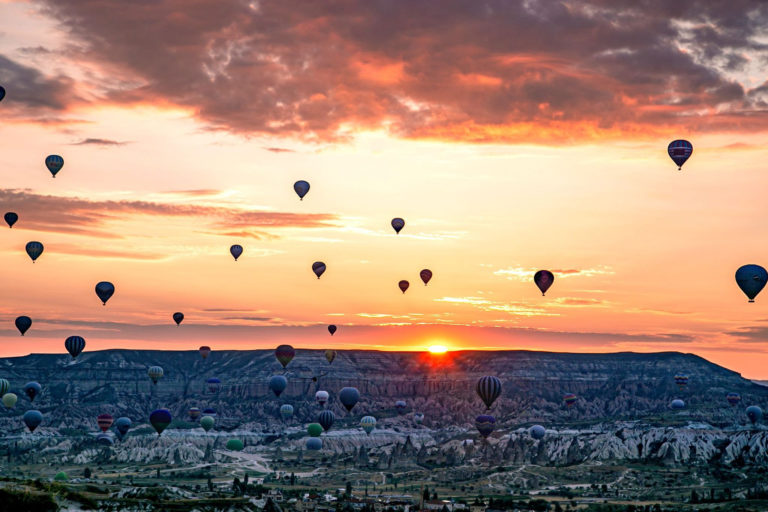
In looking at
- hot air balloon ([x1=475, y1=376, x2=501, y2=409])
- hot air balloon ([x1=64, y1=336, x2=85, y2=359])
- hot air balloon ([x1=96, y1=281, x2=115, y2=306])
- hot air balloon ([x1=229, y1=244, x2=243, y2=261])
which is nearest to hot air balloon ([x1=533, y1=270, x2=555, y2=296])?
hot air balloon ([x1=475, y1=376, x2=501, y2=409])

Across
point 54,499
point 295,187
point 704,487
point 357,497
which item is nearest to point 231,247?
point 295,187

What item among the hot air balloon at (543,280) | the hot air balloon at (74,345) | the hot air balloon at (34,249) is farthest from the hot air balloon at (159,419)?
the hot air balloon at (543,280)

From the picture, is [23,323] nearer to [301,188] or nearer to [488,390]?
[301,188]

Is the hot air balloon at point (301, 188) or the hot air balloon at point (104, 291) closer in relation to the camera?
the hot air balloon at point (301, 188)

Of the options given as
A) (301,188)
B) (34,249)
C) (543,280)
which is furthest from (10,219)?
Result: (543,280)

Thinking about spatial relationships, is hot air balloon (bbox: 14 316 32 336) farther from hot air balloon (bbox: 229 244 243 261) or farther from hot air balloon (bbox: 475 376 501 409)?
hot air balloon (bbox: 475 376 501 409)

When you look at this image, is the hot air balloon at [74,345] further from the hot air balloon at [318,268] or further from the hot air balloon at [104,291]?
the hot air balloon at [318,268]

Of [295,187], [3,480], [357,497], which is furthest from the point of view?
[357,497]

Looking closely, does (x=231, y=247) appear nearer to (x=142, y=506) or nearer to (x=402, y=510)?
(x=402, y=510)
